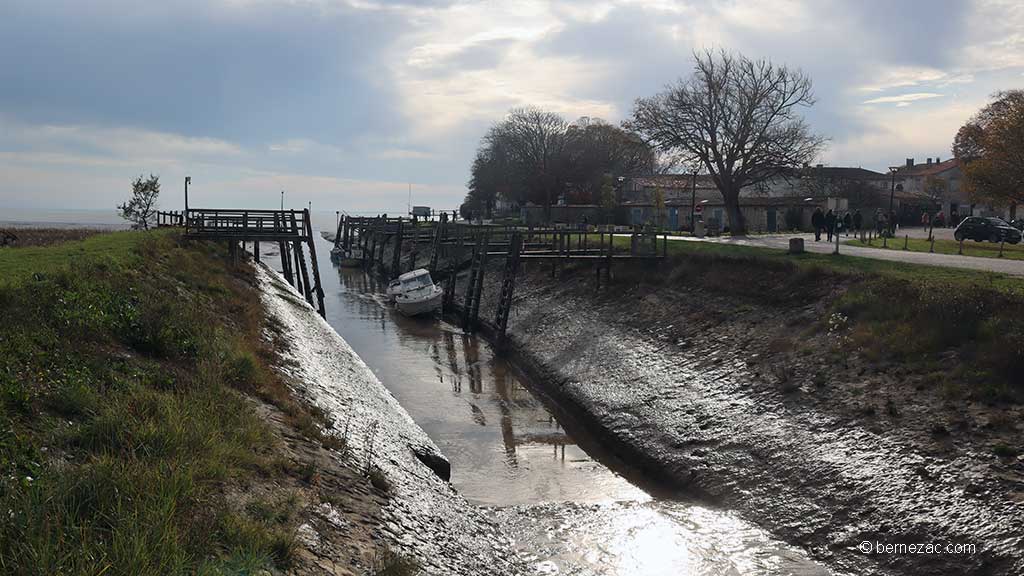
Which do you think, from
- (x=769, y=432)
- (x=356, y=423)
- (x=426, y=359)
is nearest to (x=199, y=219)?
(x=426, y=359)

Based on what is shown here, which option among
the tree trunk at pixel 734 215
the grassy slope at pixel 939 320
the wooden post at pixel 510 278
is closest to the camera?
the grassy slope at pixel 939 320

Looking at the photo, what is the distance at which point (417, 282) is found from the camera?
4191 centimetres

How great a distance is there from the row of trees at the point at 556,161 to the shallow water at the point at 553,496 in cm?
5945

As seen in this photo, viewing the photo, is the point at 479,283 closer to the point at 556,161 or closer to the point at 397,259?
the point at 397,259

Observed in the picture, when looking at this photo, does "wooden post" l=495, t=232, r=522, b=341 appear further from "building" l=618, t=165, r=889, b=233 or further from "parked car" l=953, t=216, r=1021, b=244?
"building" l=618, t=165, r=889, b=233

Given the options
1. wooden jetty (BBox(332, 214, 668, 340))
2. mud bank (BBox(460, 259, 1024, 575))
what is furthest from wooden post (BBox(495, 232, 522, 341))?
mud bank (BBox(460, 259, 1024, 575))

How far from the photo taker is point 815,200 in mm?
67062

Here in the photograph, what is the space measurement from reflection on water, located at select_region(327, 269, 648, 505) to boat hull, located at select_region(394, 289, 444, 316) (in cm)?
81

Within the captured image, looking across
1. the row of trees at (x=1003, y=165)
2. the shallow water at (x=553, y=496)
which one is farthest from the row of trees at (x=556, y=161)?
the shallow water at (x=553, y=496)

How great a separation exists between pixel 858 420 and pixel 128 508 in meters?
12.9

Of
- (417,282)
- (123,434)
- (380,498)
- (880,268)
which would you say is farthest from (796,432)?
(417,282)

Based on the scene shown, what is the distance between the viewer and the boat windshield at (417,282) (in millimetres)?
41656

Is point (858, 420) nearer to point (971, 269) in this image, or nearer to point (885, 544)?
point (885, 544)

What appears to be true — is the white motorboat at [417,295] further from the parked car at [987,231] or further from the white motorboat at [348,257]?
the white motorboat at [348,257]
